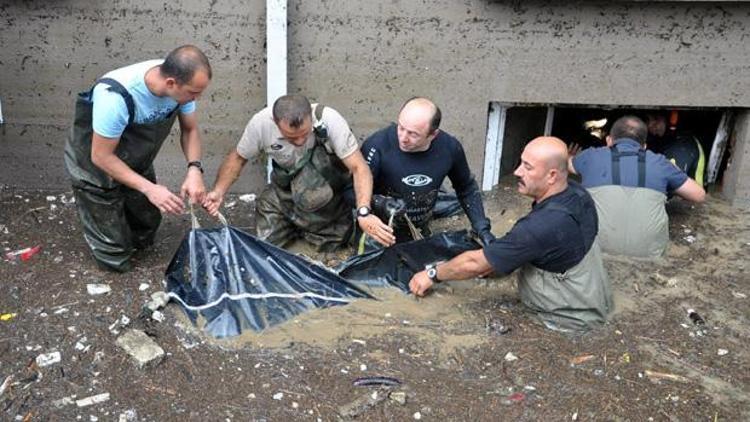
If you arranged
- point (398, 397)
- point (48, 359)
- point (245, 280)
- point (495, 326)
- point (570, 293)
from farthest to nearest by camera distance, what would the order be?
point (245, 280) < point (495, 326) < point (570, 293) < point (48, 359) < point (398, 397)

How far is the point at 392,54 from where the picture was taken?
16.0 feet

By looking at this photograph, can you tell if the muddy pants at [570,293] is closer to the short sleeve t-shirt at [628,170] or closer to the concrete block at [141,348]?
the short sleeve t-shirt at [628,170]

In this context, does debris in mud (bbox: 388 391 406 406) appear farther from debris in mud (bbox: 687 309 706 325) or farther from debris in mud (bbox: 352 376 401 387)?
debris in mud (bbox: 687 309 706 325)

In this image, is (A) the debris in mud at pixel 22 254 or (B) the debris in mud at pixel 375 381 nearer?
(B) the debris in mud at pixel 375 381

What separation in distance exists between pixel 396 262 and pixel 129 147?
165 centimetres

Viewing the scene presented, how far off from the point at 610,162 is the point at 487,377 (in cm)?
189

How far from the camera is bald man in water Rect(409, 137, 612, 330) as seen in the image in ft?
11.4

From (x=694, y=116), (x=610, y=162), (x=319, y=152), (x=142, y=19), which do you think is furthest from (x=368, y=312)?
(x=694, y=116)

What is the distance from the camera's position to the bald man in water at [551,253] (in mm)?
3488

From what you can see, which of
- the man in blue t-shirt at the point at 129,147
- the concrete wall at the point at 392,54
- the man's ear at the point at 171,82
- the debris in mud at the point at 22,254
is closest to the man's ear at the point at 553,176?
the concrete wall at the point at 392,54

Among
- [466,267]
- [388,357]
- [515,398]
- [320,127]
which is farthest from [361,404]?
[320,127]

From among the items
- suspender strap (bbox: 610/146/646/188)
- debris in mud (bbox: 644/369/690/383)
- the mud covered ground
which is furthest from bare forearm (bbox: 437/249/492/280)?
suspender strap (bbox: 610/146/646/188)

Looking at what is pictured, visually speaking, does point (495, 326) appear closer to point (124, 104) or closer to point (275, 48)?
point (124, 104)

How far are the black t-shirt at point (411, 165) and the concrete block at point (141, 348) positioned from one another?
5.41ft
